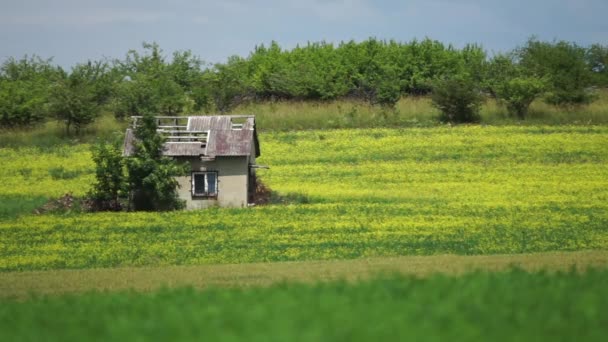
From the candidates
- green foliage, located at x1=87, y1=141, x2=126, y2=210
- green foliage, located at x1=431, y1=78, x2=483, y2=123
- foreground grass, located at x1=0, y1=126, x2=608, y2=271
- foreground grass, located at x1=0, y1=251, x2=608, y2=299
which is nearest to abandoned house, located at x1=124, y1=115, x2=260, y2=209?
green foliage, located at x1=87, y1=141, x2=126, y2=210

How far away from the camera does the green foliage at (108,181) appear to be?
1617 inches

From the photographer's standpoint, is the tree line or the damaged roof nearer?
the damaged roof

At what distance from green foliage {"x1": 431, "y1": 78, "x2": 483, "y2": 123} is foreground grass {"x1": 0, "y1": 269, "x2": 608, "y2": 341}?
4948cm

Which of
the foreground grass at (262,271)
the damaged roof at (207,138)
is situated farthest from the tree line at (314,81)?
the foreground grass at (262,271)

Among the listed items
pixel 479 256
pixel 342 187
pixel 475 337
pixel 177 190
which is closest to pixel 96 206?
pixel 177 190

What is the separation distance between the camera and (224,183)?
144 ft

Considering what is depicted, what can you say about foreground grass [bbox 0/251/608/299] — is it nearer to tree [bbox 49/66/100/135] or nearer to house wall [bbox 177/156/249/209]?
house wall [bbox 177/156/249/209]

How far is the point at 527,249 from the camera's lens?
2822 cm

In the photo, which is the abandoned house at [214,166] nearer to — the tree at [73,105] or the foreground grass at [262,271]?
the foreground grass at [262,271]

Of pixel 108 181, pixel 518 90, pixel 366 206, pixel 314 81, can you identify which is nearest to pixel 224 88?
pixel 314 81

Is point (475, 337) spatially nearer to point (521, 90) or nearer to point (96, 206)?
point (96, 206)

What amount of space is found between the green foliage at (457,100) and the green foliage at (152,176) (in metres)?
27.0

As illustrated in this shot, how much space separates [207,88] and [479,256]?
49.2 metres

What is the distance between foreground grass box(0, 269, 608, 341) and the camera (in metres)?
11.5
